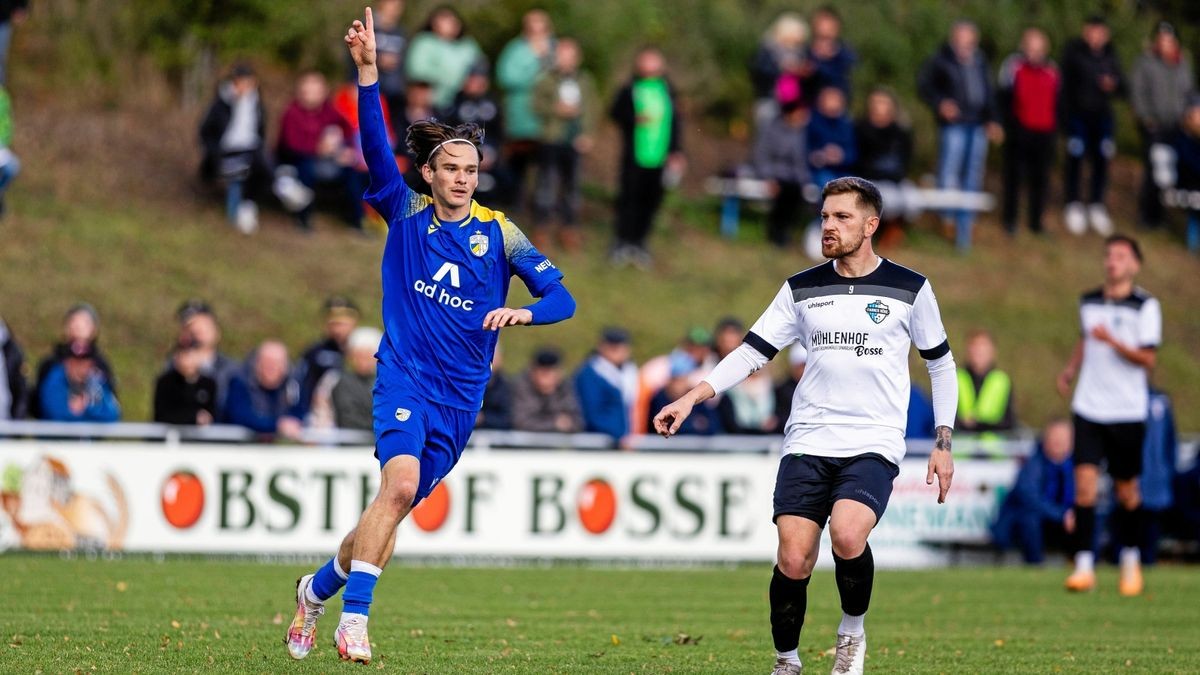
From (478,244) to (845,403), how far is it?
6.03 ft

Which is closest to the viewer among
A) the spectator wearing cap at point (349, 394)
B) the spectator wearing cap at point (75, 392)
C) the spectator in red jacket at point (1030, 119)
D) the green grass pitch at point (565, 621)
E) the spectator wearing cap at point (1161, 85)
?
the green grass pitch at point (565, 621)

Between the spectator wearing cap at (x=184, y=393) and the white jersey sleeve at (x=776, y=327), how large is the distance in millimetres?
8481

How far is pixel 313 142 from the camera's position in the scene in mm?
21438

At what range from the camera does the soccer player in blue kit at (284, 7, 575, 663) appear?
26.1ft

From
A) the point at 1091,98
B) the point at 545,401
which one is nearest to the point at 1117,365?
the point at 545,401

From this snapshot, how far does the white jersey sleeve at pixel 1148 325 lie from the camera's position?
43.6 ft

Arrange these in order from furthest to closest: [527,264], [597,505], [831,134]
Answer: [831,134]
[597,505]
[527,264]

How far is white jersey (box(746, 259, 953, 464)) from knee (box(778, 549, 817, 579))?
0.46 m

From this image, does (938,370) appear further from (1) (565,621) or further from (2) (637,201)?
(2) (637,201)

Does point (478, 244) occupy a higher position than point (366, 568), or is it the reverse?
point (478, 244)

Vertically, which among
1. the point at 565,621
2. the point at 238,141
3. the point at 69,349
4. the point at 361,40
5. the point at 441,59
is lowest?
the point at 565,621

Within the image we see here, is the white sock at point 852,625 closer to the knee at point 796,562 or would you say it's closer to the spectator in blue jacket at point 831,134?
the knee at point 796,562

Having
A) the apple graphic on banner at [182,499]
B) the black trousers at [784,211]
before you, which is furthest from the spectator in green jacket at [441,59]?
the apple graphic on banner at [182,499]

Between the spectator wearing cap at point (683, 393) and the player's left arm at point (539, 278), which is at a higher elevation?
the player's left arm at point (539, 278)
